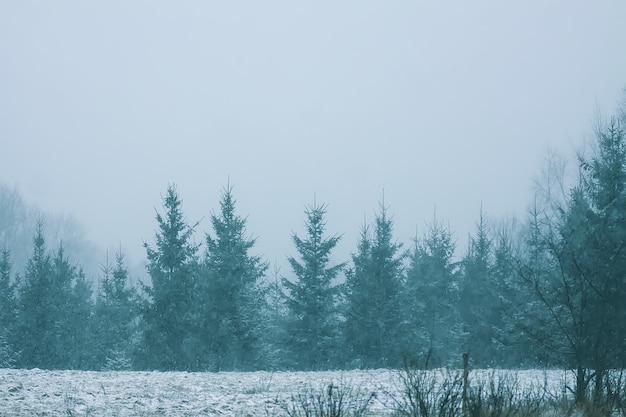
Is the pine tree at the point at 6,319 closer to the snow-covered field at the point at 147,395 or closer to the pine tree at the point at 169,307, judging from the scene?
the pine tree at the point at 169,307

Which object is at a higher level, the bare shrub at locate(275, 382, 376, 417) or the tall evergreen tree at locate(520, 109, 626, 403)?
the tall evergreen tree at locate(520, 109, 626, 403)

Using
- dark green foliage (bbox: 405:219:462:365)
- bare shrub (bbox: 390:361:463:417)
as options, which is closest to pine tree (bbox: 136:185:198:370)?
dark green foliage (bbox: 405:219:462:365)

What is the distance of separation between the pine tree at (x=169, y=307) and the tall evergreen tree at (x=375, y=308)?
347 inches

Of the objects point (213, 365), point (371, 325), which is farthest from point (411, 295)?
point (213, 365)

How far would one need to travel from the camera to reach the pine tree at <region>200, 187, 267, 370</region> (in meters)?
28.8

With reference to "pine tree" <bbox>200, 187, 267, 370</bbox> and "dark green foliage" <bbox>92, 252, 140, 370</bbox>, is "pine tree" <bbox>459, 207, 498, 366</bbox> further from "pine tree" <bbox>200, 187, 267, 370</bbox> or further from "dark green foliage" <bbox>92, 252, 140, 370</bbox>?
"dark green foliage" <bbox>92, 252, 140, 370</bbox>

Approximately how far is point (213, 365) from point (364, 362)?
8.15 metres

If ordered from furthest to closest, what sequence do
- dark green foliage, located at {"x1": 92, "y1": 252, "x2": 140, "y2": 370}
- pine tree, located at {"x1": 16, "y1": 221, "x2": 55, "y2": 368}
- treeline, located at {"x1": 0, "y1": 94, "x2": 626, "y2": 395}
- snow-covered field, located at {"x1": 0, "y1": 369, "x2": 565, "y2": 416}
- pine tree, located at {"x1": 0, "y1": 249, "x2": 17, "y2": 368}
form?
dark green foliage, located at {"x1": 92, "y1": 252, "x2": 140, "y2": 370} → pine tree, located at {"x1": 16, "y1": 221, "x2": 55, "y2": 368} → pine tree, located at {"x1": 0, "y1": 249, "x2": 17, "y2": 368} → treeline, located at {"x1": 0, "y1": 94, "x2": 626, "y2": 395} → snow-covered field, located at {"x1": 0, "y1": 369, "x2": 565, "y2": 416}

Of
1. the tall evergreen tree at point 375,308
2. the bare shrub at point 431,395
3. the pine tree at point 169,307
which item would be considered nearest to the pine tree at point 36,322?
the pine tree at point 169,307

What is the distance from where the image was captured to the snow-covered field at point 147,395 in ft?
32.8

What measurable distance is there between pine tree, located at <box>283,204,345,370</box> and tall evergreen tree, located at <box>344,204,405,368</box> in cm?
105

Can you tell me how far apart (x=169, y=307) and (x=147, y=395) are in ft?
62.4

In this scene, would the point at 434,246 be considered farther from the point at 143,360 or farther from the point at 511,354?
the point at 143,360

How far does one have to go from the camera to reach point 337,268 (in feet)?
103
